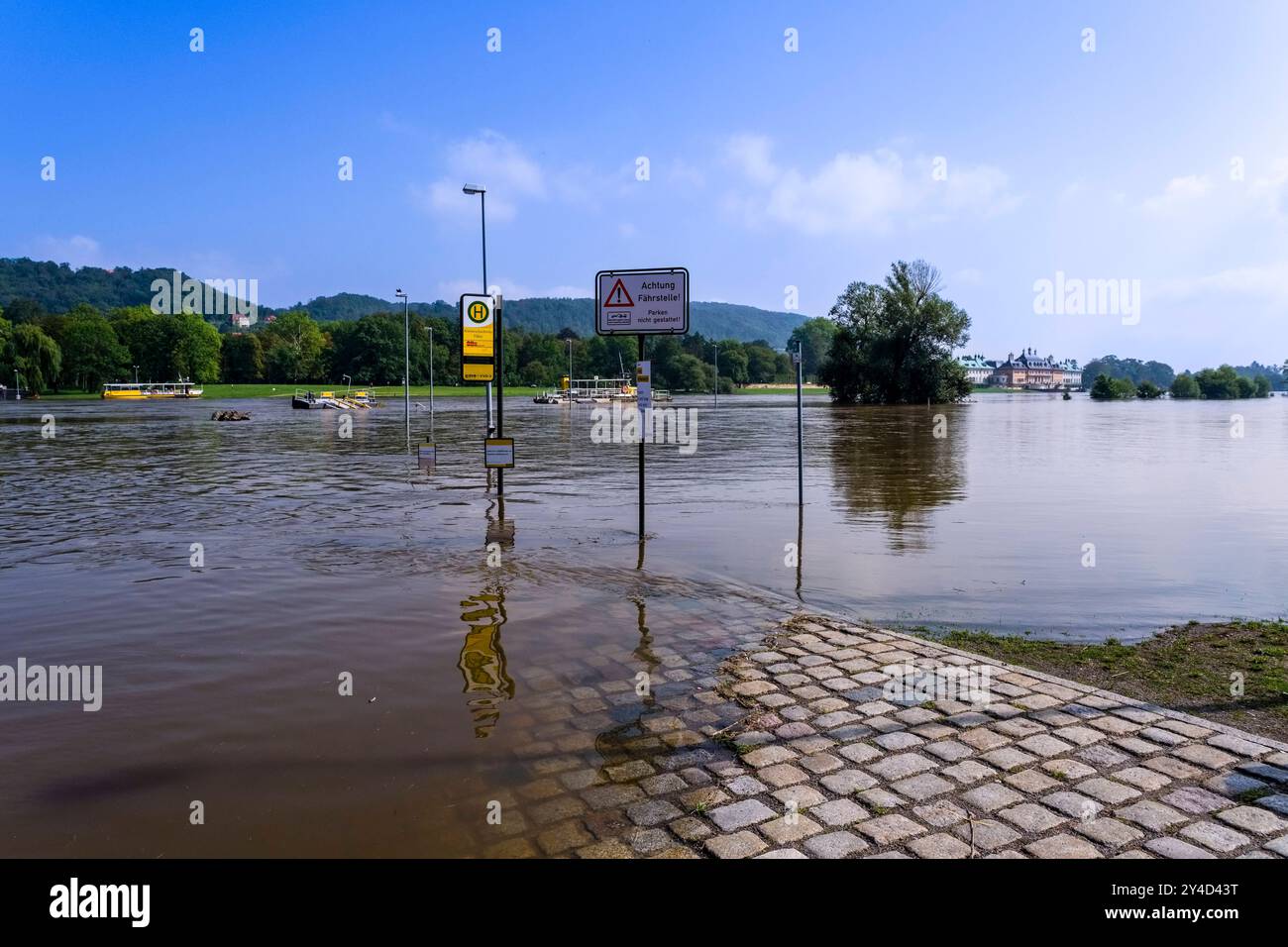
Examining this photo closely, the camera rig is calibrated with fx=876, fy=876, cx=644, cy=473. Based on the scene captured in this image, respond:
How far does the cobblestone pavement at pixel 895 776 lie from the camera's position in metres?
3.94

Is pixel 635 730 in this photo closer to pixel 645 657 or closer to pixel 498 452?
pixel 645 657

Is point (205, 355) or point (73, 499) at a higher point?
point (205, 355)

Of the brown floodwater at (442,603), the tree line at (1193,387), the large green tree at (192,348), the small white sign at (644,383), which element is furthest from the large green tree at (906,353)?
the large green tree at (192,348)

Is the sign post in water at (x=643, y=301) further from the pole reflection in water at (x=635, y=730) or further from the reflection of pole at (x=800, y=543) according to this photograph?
the pole reflection in water at (x=635, y=730)

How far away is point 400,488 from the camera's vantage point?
19.2m

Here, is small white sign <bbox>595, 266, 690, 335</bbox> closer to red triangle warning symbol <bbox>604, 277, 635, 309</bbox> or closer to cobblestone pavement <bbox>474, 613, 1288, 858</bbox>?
red triangle warning symbol <bbox>604, 277, 635, 309</bbox>

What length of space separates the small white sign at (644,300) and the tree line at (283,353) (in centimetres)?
10089

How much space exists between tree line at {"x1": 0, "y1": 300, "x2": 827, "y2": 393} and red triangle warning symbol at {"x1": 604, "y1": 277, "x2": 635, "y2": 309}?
101 m

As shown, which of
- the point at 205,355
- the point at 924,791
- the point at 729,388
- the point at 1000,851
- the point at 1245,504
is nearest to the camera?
A: the point at 1000,851

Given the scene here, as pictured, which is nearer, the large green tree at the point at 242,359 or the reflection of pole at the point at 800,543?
the reflection of pole at the point at 800,543

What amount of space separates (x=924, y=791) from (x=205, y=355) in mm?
157304

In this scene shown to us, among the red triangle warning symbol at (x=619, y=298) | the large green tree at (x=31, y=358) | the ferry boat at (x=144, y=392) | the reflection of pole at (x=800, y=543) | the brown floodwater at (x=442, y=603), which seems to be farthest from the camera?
the ferry boat at (x=144, y=392)
